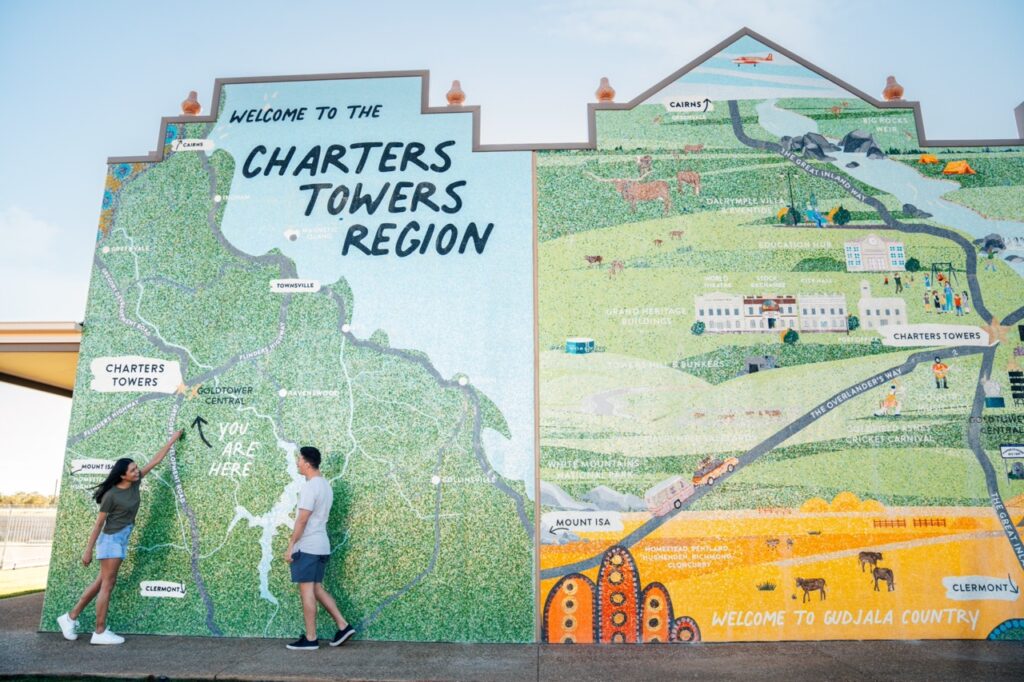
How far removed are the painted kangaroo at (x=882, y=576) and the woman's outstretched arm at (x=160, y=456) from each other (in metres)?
6.09

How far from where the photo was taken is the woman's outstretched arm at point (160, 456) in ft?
17.3

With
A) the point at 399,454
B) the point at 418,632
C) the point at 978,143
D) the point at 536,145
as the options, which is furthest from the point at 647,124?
the point at 418,632

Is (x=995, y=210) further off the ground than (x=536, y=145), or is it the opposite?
(x=536, y=145)

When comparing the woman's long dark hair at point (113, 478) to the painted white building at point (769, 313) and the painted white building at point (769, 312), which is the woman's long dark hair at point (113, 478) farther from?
the painted white building at point (769, 313)

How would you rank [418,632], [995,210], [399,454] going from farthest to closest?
[995,210] → [399,454] → [418,632]

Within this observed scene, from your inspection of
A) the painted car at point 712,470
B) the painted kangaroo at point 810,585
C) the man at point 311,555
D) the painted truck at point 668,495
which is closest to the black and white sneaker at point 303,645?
the man at point 311,555

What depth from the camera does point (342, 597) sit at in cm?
512

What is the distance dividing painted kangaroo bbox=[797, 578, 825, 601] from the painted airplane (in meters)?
4.82

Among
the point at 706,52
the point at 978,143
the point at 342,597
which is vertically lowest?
the point at 342,597

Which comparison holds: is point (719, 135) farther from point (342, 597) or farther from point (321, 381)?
point (342, 597)

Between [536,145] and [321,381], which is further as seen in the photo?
[536,145]

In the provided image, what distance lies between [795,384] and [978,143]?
10.1ft

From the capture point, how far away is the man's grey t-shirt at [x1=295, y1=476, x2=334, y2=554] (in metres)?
4.77

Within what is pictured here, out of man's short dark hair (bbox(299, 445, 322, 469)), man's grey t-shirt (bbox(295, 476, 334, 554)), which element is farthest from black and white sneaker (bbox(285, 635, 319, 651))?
man's short dark hair (bbox(299, 445, 322, 469))
